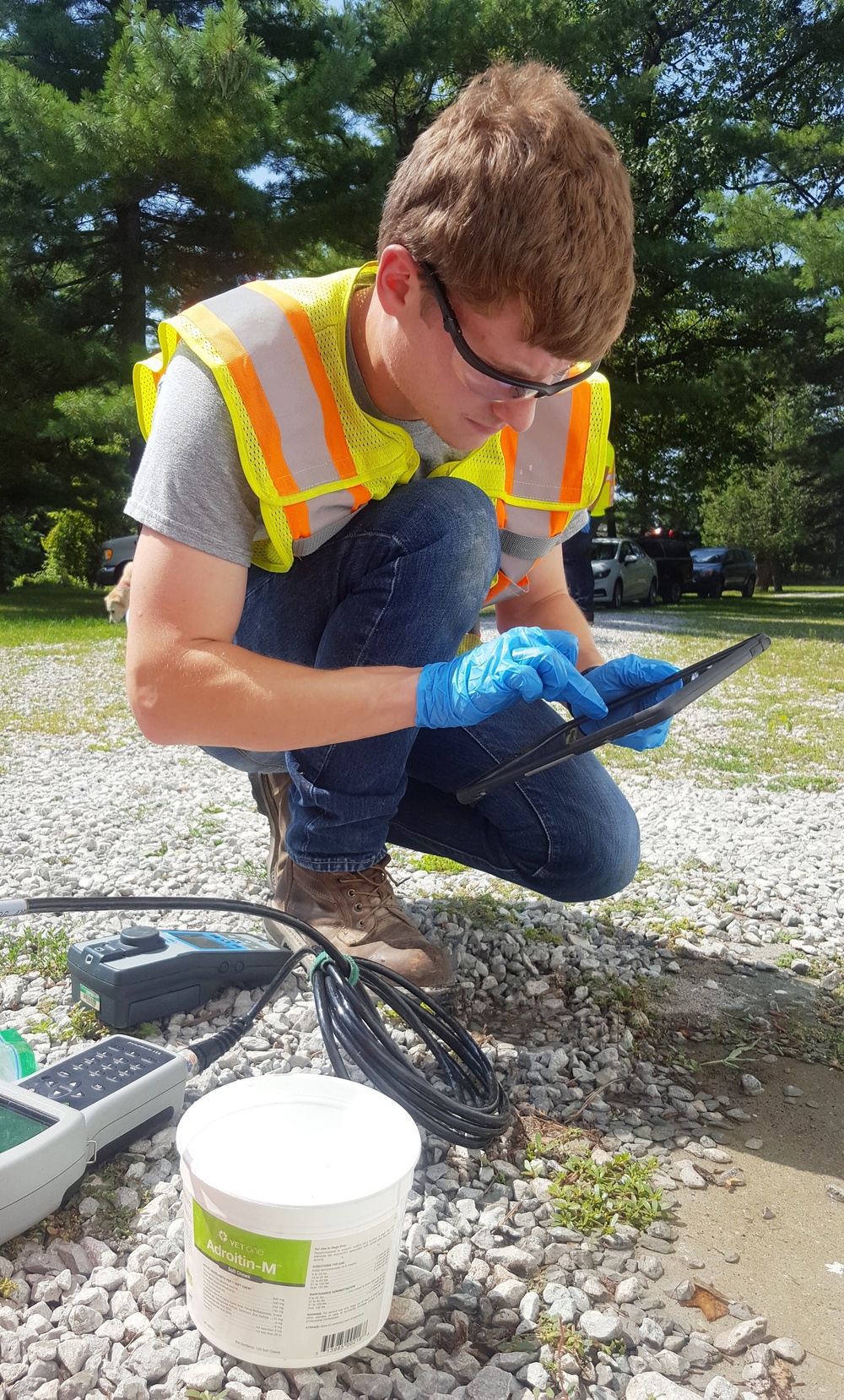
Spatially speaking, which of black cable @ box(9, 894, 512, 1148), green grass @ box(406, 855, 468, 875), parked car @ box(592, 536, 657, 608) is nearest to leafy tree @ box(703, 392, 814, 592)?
parked car @ box(592, 536, 657, 608)

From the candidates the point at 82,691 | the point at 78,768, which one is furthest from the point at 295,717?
the point at 82,691

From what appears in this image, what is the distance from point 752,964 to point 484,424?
1.38m

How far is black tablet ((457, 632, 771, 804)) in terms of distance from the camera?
1502mm

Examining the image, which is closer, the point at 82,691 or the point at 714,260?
the point at 82,691

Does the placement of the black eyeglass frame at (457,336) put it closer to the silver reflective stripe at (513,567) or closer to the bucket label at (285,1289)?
the silver reflective stripe at (513,567)

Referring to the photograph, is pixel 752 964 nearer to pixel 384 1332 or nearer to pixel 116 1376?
pixel 384 1332

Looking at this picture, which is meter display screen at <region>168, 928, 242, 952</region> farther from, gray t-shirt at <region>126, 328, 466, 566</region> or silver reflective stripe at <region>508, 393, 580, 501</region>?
silver reflective stripe at <region>508, 393, 580, 501</region>

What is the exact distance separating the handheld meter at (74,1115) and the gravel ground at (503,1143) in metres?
0.06

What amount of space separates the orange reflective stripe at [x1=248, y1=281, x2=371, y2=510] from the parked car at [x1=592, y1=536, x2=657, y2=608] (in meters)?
13.4

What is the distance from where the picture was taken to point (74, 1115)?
128 centimetres

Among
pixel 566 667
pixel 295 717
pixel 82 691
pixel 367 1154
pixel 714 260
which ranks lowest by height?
pixel 82 691

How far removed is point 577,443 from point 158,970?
4.26 feet

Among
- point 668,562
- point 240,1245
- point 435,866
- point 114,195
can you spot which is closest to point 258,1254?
point 240,1245

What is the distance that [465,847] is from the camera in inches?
83.0
